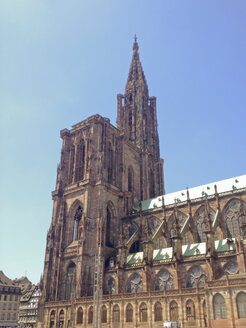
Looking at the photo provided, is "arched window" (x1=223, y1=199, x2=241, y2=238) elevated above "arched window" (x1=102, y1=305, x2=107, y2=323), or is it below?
above

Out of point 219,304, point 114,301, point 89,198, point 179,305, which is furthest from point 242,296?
point 89,198

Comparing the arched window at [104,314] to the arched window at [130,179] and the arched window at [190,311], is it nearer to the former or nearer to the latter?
the arched window at [190,311]

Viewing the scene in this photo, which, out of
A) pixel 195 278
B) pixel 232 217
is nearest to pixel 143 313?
pixel 195 278

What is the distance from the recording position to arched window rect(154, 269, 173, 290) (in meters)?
42.8

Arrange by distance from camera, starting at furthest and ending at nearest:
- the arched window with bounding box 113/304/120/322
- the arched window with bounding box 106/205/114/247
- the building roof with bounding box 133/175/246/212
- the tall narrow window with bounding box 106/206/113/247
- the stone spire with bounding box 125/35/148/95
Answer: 1. the stone spire with bounding box 125/35/148/95
2. the arched window with bounding box 106/205/114/247
3. the tall narrow window with bounding box 106/206/113/247
4. the building roof with bounding box 133/175/246/212
5. the arched window with bounding box 113/304/120/322

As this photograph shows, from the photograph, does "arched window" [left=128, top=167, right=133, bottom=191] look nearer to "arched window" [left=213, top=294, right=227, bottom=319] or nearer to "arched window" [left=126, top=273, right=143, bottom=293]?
"arched window" [left=126, top=273, right=143, bottom=293]

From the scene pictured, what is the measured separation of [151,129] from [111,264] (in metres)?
40.1

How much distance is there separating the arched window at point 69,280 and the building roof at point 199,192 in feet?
53.7

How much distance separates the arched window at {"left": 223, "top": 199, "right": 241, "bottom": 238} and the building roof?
99.0 inches

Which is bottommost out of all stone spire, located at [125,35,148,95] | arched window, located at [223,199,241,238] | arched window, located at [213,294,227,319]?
arched window, located at [213,294,227,319]

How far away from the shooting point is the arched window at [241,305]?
94.8 ft

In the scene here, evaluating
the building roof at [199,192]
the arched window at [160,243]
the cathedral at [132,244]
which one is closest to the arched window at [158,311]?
the cathedral at [132,244]

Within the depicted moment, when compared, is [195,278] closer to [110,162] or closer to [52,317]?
[52,317]

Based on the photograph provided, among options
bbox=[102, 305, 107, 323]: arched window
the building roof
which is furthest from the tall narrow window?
bbox=[102, 305, 107, 323]: arched window
